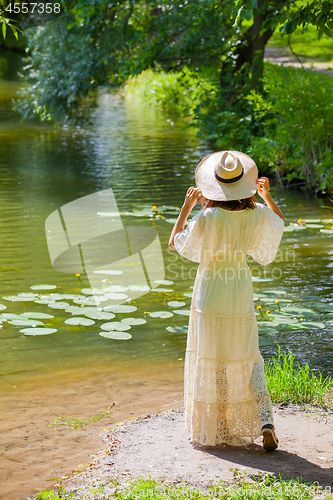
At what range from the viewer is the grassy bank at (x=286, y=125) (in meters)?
11.2

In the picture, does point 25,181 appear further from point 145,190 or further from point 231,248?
point 231,248

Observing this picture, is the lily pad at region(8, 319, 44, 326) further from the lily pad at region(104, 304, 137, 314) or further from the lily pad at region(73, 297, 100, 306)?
the lily pad at region(104, 304, 137, 314)

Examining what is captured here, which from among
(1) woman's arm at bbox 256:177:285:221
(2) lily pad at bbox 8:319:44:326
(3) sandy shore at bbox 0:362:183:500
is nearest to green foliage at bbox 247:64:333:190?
(2) lily pad at bbox 8:319:44:326

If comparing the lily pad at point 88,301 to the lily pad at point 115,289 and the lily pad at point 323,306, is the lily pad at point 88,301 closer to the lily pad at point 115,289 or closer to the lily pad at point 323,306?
the lily pad at point 115,289

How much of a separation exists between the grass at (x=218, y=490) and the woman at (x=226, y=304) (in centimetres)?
40

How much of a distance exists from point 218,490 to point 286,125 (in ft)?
31.7

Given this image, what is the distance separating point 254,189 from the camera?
3.33 m

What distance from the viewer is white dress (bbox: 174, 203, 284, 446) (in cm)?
333

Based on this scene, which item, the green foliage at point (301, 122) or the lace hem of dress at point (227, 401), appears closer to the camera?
the lace hem of dress at point (227, 401)

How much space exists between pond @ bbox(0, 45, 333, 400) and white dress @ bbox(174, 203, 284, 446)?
1.73 m

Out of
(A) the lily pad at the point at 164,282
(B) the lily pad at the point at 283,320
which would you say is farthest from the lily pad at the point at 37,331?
(B) the lily pad at the point at 283,320

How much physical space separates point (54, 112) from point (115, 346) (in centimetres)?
1082

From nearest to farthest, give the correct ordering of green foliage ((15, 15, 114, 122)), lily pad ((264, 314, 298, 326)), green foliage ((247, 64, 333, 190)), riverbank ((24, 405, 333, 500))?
riverbank ((24, 405, 333, 500)) → lily pad ((264, 314, 298, 326)) → green foliage ((247, 64, 333, 190)) → green foliage ((15, 15, 114, 122))

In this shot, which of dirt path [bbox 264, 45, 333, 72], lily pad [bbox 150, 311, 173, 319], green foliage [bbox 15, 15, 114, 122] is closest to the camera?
lily pad [bbox 150, 311, 173, 319]
